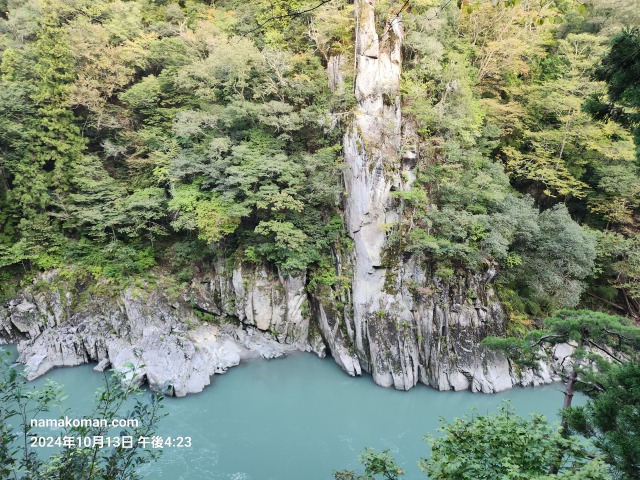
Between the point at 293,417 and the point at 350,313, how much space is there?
3301 mm

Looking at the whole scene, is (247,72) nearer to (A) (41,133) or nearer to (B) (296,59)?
(B) (296,59)

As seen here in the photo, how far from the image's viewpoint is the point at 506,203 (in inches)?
419

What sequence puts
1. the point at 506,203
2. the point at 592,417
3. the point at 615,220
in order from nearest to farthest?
the point at 592,417
the point at 506,203
the point at 615,220

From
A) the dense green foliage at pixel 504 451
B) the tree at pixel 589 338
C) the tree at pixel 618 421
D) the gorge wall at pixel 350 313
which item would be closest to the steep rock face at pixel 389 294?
the gorge wall at pixel 350 313

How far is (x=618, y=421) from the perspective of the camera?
2918mm

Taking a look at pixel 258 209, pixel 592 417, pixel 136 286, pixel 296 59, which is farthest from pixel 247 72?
pixel 592 417

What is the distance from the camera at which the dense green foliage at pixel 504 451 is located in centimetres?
341

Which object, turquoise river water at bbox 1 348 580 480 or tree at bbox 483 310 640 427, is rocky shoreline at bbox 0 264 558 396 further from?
tree at bbox 483 310 640 427

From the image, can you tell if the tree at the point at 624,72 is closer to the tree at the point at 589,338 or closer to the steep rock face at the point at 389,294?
the tree at the point at 589,338

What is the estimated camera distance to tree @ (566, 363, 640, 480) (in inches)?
106

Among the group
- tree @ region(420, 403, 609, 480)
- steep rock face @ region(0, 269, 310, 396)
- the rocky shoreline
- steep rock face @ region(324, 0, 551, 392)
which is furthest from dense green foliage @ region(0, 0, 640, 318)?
tree @ region(420, 403, 609, 480)

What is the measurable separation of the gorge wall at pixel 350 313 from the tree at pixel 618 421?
21.4 feet

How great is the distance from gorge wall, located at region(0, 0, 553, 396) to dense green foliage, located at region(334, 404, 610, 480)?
20.5 feet

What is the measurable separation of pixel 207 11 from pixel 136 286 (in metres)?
11.5
